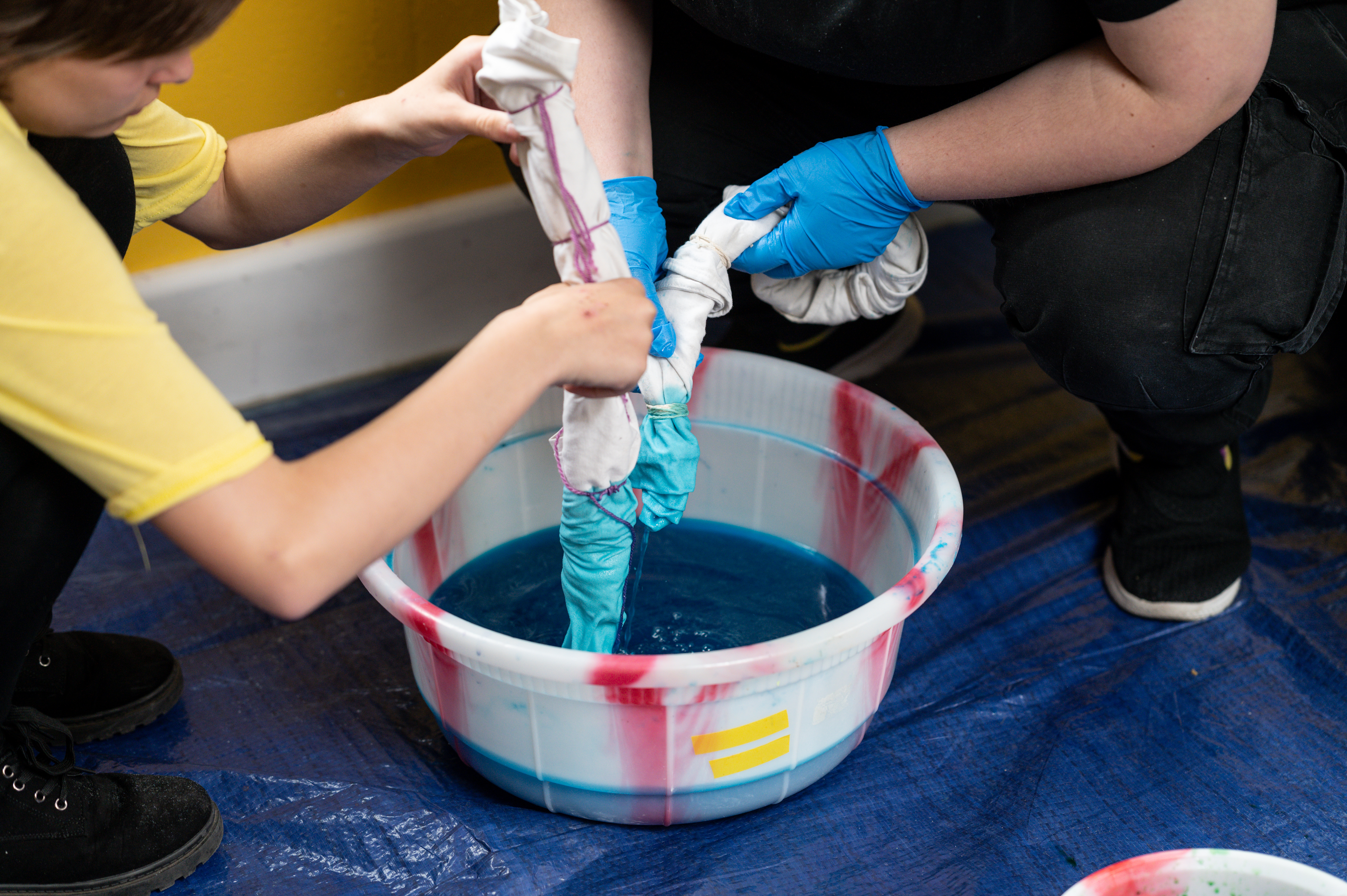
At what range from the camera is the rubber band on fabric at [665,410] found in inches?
34.0

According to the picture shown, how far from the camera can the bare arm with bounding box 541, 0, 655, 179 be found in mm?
914

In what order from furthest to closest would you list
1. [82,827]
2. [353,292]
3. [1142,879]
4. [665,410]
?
[353,292] < [665,410] < [82,827] < [1142,879]

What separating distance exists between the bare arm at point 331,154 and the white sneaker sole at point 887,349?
633mm

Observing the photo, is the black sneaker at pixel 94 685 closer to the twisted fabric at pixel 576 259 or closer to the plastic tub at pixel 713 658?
the plastic tub at pixel 713 658

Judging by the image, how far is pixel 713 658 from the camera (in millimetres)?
707

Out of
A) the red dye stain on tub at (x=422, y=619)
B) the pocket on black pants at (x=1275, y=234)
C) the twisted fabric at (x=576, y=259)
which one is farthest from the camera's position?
the pocket on black pants at (x=1275, y=234)

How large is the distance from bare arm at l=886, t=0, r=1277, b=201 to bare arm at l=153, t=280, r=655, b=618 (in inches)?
14.1

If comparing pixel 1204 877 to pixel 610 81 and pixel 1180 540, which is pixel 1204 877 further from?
pixel 610 81

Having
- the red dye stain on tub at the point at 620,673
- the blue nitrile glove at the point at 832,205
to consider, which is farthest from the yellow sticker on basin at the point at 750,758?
the blue nitrile glove at the point at 832,205

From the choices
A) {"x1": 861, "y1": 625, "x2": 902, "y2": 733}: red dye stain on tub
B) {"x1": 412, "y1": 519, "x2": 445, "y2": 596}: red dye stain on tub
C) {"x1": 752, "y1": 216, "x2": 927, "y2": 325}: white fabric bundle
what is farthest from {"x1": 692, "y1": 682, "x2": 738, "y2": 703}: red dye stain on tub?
{"x1": 752, "y1": 216, "x2": 927, "y2": 325}: white fabric bundle

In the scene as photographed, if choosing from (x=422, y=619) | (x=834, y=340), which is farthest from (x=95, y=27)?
(x=834, y=340)

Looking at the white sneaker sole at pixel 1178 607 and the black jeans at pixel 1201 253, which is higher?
the black jeans at pixel 1201 253

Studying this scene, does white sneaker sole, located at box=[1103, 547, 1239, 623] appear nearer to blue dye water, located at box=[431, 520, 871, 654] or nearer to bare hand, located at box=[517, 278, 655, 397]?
blue dye water, located at box=[431, 520, 871, 654]

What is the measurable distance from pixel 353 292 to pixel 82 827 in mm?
742
